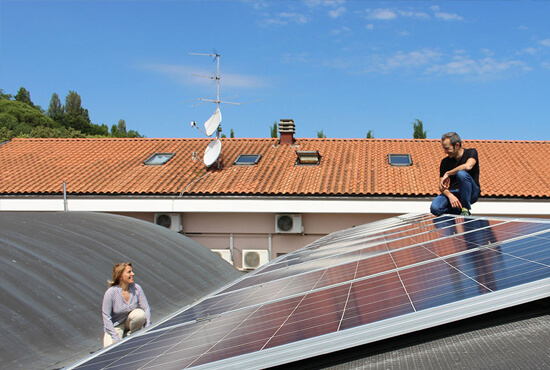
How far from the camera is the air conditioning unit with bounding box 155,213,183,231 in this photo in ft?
71.5

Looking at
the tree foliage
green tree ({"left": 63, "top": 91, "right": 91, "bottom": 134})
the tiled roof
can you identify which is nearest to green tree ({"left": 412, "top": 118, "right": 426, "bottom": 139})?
the tiled roof

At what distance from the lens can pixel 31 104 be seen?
12362 centimetres

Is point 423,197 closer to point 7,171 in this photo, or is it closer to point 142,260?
point 142,260

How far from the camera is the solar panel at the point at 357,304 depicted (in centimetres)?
248

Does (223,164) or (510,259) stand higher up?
(223,164)

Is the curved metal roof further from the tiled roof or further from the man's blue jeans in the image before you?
the tiled roof

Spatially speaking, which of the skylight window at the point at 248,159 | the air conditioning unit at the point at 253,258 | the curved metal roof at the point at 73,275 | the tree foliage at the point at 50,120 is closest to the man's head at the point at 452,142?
the curved metal roof at the point at 73,275

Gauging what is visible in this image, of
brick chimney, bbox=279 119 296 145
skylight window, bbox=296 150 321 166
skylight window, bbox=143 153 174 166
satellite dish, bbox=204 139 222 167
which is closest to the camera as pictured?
satellite dish, bbox=204 139 222 167

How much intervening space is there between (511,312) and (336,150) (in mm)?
23318

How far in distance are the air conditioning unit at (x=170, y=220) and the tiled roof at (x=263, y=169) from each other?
2.92ft

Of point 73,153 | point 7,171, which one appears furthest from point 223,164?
point 7,171

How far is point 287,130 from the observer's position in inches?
1053

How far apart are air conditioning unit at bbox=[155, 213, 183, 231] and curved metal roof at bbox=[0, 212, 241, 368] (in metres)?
6.92

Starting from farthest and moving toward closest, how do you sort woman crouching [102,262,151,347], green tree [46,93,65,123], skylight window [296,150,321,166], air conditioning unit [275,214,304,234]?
1. green tree [46,93,65,123]
2. skylight window [296,150,321,166]
3. air conditioning unit [275,214,304,234]
4. woman crouching [102,262,151,347]
